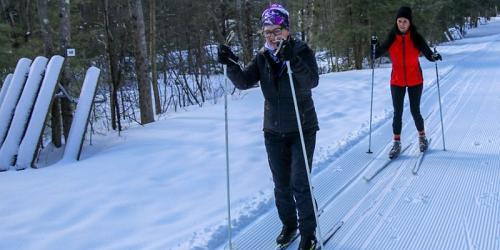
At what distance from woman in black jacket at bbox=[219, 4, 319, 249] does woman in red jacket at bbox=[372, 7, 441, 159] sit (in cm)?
308

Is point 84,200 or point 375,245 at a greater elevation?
point 84,200

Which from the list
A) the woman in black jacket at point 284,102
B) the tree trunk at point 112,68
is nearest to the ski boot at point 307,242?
the woman in black jacket at point 284,102

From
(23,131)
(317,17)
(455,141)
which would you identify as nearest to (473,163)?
(455,141)

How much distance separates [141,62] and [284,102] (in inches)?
256

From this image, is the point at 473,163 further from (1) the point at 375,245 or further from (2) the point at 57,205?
(2) the point at 57,205

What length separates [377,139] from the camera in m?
7.36

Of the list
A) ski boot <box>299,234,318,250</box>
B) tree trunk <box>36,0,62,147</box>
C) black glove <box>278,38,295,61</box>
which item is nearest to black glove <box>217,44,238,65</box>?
black glove <box>278,38,295,61</box>

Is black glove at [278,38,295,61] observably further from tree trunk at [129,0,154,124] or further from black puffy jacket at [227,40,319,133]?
tree trunk at [129,0,154,124]

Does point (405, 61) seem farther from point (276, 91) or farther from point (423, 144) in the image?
point (276, 91)

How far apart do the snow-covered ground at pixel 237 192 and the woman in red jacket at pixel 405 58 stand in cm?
65

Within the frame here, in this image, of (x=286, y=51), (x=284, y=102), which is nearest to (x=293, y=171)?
(x=284, y=102)

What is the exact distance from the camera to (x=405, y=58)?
625 cm

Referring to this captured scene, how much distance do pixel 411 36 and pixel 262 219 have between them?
3.37 meters

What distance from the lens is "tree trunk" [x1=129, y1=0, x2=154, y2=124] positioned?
9.33 metres
